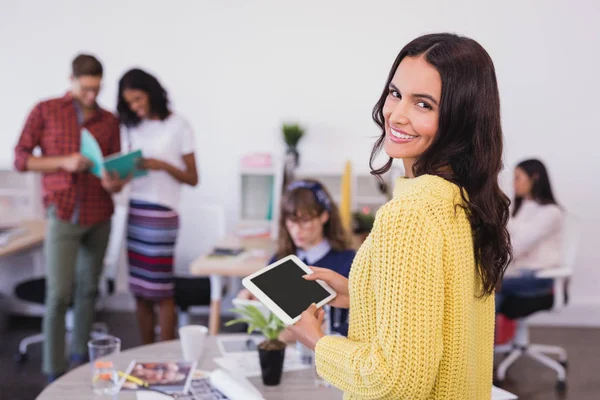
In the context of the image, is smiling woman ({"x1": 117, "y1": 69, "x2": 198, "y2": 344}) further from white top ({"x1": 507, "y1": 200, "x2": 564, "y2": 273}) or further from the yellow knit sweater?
the yellow knit sweater

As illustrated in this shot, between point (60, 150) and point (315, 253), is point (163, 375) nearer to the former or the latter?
point (315, 253)

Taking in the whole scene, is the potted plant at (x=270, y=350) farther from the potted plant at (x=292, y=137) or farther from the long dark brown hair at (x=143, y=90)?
the potted plant at (x=292, y=137)

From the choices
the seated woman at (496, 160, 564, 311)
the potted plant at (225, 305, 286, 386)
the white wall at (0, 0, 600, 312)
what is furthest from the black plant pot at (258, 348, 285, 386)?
the white wall at (0, 0, 600, 312)

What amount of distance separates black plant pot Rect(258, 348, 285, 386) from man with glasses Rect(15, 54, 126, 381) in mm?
1704

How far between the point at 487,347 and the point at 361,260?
33 cm

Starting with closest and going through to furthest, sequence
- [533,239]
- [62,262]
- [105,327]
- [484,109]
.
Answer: [484,109]
[62,262]
[533,239]
[105,327]

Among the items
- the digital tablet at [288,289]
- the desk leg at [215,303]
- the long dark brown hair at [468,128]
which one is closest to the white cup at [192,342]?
the digital tablet at [288,289]

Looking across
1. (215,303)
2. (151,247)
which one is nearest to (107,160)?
(151,247)

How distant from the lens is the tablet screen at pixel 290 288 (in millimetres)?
1359

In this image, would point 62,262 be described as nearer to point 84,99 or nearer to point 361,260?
point 84,99

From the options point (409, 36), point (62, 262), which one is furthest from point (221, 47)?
point (62, 262)

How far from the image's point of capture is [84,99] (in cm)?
334

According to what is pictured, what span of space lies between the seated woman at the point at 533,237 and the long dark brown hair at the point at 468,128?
252 centimetres

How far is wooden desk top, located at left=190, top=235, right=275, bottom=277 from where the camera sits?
3180mm
